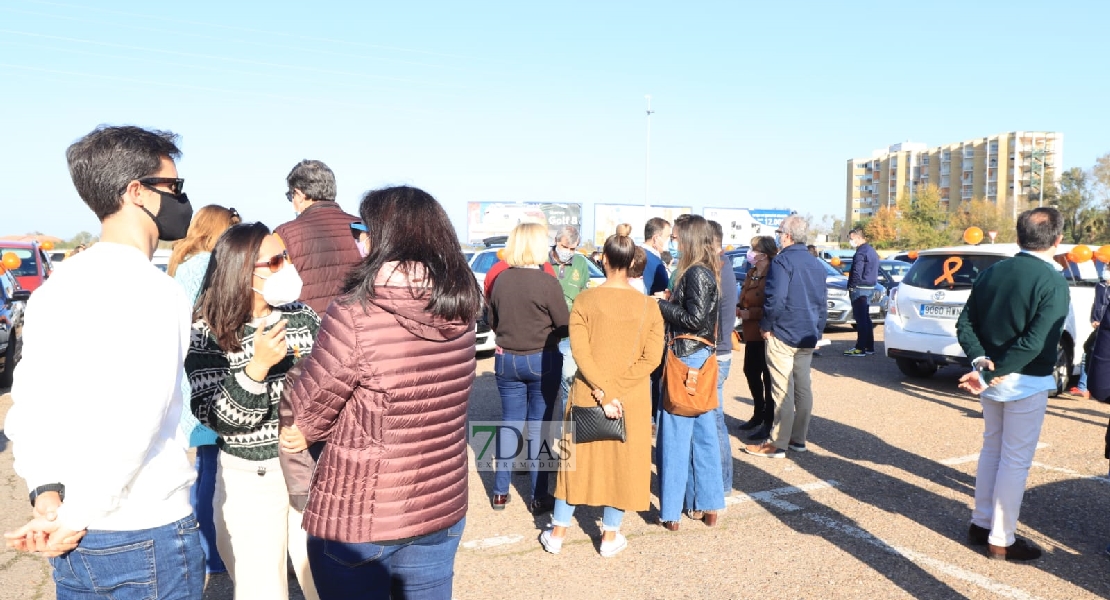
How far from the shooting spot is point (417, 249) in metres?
2.40

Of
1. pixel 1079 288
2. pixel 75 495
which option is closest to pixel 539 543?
pixel 75 495

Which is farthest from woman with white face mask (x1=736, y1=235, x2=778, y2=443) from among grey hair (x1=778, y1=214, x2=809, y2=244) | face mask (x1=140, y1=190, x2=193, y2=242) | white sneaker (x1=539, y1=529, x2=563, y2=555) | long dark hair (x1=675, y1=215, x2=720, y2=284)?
face mask (x1=140, y1=190, x2=193, y2=242)

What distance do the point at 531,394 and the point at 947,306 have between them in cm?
649

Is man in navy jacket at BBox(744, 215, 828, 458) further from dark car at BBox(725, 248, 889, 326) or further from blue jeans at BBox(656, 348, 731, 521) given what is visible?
dark car at BBox(725, 248, 889, 326)

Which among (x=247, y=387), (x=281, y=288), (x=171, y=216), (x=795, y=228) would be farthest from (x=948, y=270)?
(x=171, y=216)

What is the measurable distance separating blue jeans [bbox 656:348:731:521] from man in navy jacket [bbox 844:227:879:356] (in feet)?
27.5

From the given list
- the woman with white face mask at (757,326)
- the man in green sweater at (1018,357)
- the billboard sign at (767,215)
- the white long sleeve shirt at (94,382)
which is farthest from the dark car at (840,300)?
the billboard sign at (767,215)

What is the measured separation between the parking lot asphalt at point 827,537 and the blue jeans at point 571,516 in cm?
18

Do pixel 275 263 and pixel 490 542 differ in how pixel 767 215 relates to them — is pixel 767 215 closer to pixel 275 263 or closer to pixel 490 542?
pixel 490 542

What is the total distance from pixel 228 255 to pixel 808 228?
5407 mm

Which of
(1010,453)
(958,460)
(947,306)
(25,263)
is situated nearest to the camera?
(1010,453)

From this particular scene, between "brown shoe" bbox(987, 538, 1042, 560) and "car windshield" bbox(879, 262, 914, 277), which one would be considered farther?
"car windshield" bbox(879, 262, 914, 277)

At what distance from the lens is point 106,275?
191 cm

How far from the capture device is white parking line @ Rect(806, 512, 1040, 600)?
427 centimetres
